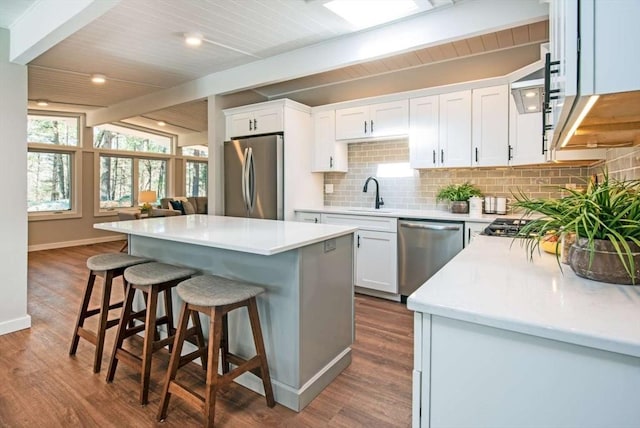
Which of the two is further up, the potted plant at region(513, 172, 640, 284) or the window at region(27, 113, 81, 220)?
the window at region(27, 113, 81, 220)

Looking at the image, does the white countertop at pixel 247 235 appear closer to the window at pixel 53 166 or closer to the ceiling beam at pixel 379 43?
the ceiling beam at pixel 379 43

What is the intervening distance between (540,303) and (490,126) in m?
2.79

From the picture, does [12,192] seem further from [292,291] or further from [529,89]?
[529,89]

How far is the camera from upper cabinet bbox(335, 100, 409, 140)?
3.75m

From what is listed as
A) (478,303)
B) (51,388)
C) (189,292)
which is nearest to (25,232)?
(51,388)

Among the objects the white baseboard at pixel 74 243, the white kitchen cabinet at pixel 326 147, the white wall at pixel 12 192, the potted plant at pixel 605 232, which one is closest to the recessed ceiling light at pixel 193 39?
the white wall at pixel 12 192

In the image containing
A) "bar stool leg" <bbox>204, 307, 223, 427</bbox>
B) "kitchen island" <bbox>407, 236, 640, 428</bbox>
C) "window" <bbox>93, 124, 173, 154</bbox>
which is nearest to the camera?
"kitchen island" <bbox>407, 236, 640, 428</bbox>

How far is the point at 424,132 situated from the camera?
3619 mm

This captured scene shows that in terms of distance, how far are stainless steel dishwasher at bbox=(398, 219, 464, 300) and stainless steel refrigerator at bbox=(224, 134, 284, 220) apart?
4.77 ft

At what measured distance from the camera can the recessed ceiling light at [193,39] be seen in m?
3.14

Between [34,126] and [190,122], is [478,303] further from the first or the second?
[34,126]

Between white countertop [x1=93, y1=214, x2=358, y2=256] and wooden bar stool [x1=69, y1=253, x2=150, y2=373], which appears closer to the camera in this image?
white countertop [x1=93, y1=214, x2=358, y2=256]

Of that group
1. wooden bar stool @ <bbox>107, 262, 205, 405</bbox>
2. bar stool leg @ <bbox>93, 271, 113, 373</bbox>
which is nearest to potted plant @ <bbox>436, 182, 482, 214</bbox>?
wooden bar stool @ <bbox>107, 262, 205, 405</bbox>

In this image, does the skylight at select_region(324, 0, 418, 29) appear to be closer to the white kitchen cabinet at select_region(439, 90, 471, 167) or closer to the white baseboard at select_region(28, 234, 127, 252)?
the white kitchen cabinet at select_region(439, 90, 471, 167)
